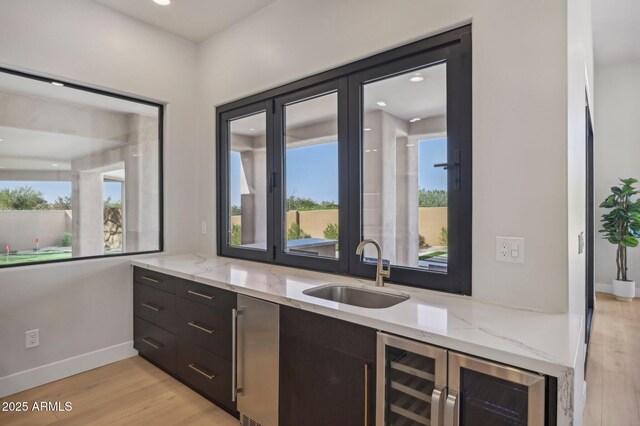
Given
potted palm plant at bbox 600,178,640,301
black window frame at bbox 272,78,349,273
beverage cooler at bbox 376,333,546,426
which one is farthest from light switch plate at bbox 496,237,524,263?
potted palm plant at bbox 600,178,640,301

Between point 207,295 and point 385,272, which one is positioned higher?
point 385,272

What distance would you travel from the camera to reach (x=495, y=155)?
1.67 metres

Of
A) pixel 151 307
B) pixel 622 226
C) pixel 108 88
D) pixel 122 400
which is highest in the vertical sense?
pixel 108 88

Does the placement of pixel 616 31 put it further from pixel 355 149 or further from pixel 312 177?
pixel 312 177

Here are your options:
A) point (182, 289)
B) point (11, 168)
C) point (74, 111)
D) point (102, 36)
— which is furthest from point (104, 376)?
point (102, 36)

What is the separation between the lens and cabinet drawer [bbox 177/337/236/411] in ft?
7.08

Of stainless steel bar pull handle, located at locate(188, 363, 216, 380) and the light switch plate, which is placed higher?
the light switch plate

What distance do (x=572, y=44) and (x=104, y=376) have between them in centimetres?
372

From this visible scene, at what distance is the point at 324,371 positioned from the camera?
1.62 meters

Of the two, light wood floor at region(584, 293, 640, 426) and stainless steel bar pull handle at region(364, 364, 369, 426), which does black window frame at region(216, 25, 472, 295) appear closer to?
stainless steel bar pull handle at region(364, 364, 369, 426)

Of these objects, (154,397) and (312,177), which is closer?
(154,397)

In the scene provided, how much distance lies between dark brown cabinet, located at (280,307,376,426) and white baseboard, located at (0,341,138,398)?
6.35 feet

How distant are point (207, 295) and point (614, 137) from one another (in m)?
6.08

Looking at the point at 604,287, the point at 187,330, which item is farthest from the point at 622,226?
the point at 187,330
